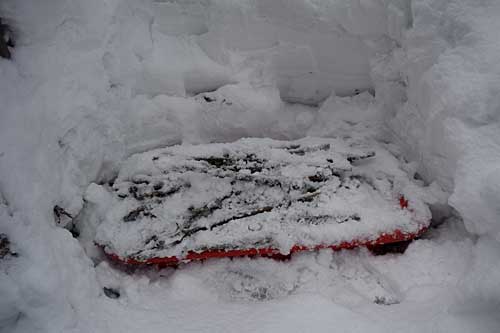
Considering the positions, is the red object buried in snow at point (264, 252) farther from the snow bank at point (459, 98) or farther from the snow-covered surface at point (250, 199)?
the snow bank at point (459, 98)

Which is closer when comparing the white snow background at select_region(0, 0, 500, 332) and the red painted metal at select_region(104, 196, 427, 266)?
the white snow background at select_region(0, 0, 500, 332)

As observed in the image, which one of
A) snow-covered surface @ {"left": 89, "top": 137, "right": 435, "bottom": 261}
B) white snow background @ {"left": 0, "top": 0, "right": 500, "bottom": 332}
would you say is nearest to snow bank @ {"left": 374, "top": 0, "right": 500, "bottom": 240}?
white snow background @ {"left": 0, "top": 0, "right": 500, "bottom": 332}

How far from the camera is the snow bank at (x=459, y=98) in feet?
5.29

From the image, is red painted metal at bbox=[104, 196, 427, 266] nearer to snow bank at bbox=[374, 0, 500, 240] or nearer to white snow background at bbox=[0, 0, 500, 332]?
white snow background at bbox=[0, 0, 500, 332]

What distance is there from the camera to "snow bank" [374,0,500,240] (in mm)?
1613

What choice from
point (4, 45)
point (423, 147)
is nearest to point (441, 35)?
point (423, 147)

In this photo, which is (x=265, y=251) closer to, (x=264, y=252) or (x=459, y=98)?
(x=264, y=252)

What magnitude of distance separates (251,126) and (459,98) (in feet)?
3.72

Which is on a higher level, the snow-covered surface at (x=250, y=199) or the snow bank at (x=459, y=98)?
the snow bank at (x=459, y=98)

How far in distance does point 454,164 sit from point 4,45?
1988 millimetres

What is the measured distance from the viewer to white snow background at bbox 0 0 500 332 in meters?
1.57

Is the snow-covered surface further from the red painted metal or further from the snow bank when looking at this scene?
the snow bank

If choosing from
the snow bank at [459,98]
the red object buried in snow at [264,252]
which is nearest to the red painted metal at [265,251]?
the red object buried in snow at [264,252]

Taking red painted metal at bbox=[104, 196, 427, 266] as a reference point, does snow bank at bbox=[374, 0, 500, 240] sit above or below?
above
